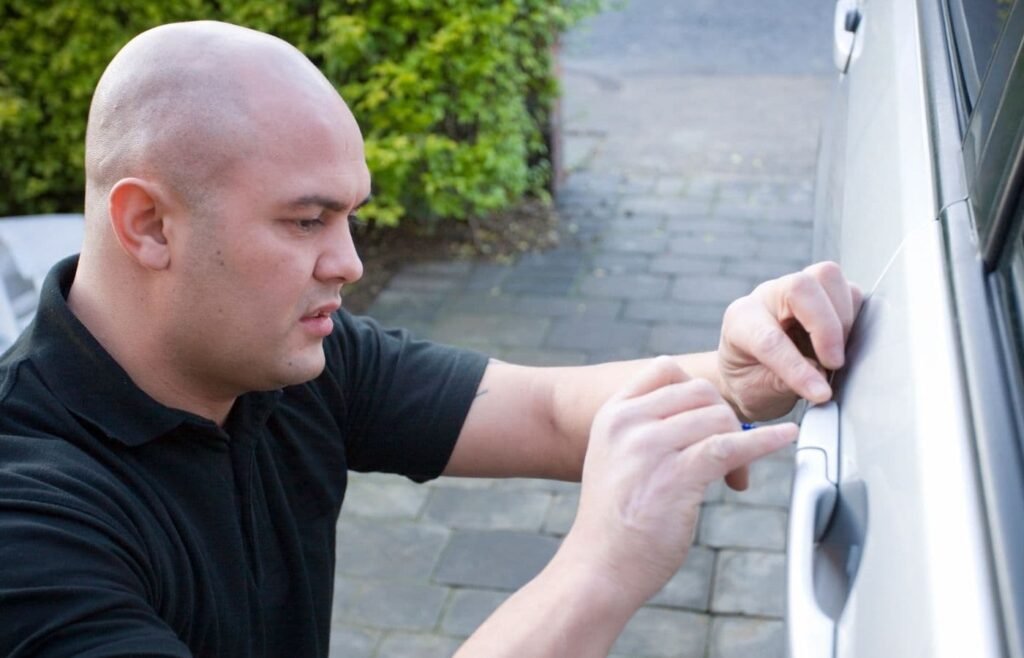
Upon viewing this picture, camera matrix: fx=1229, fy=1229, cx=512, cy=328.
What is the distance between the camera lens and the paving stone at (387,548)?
3.34 metres

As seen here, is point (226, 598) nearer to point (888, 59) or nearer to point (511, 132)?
point (888, 59)

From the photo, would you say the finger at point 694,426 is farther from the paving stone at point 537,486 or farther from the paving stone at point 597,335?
the paving stone at point 597,335

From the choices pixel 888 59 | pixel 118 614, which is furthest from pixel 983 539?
Answer: pixel 888 59

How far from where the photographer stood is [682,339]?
454 cm

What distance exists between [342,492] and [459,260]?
3643 millimetres

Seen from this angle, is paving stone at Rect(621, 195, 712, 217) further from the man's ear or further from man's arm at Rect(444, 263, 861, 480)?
the man's ear

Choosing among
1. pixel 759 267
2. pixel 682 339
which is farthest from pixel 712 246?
pixel 682 339

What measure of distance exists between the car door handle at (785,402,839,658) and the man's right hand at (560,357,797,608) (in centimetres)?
6

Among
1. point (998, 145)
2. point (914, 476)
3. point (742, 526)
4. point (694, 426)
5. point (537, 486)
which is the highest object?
point (998, 145)

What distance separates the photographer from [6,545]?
1.28m

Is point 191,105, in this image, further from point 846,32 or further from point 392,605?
point 392,605

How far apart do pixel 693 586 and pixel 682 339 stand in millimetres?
1505

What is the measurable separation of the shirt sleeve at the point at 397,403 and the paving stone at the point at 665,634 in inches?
46.7

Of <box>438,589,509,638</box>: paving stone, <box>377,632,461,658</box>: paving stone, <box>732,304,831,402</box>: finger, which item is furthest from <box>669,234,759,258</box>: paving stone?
<box>732,304,831,402</box>: finger
